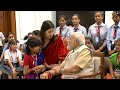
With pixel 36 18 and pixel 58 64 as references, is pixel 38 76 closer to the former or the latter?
pixel 58 64

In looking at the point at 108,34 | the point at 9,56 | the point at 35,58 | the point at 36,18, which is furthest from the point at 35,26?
the point at 35,58

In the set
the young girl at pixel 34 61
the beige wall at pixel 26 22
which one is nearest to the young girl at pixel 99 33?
the young girl at pixel 34 61

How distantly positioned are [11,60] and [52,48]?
140 centimetres

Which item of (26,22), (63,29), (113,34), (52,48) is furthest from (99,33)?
(26,22)

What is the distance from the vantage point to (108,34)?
3.54 m

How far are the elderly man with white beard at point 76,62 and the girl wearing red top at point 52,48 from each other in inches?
5.2

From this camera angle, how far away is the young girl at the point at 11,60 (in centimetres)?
361

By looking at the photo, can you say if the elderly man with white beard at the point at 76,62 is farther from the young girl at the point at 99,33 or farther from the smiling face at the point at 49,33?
the young girl at the point at 99,33

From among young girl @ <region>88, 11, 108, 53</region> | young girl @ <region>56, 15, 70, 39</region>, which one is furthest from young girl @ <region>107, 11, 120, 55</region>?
young girl @ <region>56, 15, 70, 39</region>

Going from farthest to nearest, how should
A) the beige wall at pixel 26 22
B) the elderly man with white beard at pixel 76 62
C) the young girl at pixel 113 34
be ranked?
the beige wall at pixel 26 22 < the young girl at pixel 113 34 < the elderly man with white beard at pixel 76 62

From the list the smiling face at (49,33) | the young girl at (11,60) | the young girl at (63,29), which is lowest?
the young girl at (11,60)

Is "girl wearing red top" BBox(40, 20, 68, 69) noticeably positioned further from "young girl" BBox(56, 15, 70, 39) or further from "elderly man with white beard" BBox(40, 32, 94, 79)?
"young girl" BBox(56, 15, 70, 39)

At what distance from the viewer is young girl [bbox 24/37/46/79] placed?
99.3 inches
